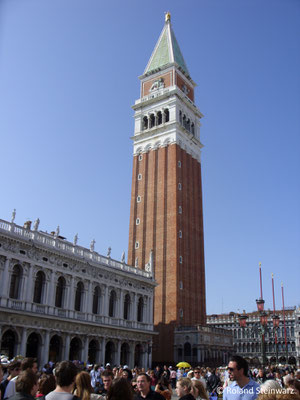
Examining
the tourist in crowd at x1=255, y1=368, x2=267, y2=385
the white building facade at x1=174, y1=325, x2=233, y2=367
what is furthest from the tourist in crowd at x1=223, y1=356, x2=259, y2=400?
the white building facade at x1=174, y1=325, x2=233, y2=367

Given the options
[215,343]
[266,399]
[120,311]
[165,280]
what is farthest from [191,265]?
[266,399]

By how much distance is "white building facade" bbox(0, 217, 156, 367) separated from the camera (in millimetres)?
30344

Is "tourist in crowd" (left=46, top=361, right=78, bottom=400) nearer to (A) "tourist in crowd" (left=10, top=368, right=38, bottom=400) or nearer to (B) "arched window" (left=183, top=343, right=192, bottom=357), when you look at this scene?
(A) "tourist in crowd" (left=10, top=368, right=38, bottom=400)

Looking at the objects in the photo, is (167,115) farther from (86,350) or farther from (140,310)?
(86,350)

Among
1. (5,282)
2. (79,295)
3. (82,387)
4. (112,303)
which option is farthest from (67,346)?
(82,387)

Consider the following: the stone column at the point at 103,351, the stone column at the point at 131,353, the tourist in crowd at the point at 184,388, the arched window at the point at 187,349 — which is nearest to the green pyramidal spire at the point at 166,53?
the arched window at the point at 187,349

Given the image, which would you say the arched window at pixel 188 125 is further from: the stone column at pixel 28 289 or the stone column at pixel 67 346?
the stone column at pixel 67 346

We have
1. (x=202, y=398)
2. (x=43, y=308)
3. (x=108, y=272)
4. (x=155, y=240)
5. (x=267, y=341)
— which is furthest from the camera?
(x=267, y=341)

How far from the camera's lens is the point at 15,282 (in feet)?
102

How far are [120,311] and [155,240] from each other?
13692mm

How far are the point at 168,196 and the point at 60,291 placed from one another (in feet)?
74.7

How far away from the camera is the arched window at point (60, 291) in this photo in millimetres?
34562

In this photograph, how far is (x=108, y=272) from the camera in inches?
1574

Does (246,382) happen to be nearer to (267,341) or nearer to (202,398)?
(202,398)
